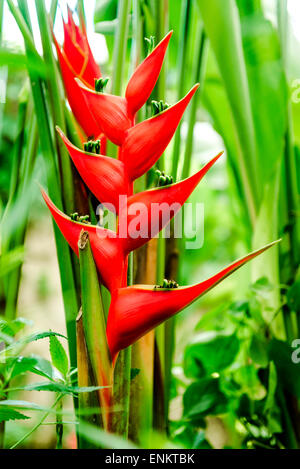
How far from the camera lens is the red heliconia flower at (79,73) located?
30 centimetres

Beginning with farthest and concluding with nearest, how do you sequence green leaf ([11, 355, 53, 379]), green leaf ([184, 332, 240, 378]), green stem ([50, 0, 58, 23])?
green leaf ([184, 332, 240, 378]), green stem ([50, 0, 58, 23]), green leaf ([11, 355, 53, 379])

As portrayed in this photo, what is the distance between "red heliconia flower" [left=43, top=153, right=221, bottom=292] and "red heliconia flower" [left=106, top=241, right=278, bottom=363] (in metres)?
0.01

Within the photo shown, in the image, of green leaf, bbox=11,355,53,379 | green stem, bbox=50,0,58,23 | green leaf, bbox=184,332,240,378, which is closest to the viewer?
green leaf, bbox=11,355,53,379

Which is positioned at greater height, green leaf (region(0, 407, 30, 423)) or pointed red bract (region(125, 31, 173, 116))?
pointed red bract (region(125, 31, 173, 116))

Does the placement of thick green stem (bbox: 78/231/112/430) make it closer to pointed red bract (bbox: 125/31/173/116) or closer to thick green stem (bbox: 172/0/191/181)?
pointed red bract (bbox: 125/31/173/116)

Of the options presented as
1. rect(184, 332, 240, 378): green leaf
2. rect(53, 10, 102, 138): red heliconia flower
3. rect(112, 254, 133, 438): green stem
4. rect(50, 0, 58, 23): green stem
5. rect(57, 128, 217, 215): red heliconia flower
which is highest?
rect(50, 0, 58, 23): green stem

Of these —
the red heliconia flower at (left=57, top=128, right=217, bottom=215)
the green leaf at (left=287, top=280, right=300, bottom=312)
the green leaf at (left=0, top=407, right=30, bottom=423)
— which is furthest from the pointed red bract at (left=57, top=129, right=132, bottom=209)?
the green leaf at (left=287, top=280, right=300, bottom=312)

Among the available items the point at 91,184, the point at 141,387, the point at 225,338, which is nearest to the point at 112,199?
the point at 91,184

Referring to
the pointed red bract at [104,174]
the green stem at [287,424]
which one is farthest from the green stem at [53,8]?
the green stem at [287,424]

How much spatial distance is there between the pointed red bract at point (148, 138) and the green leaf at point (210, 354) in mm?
235

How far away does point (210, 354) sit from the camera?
45 centimetres

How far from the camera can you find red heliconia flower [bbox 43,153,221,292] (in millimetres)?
241

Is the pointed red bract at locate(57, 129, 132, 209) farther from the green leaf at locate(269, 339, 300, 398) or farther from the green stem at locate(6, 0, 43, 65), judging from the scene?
the green leaf at locate(269, 339, 300, 398)

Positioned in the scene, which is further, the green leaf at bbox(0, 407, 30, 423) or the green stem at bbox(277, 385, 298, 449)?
the green stem at bbox(277, 385, 298, 449)
